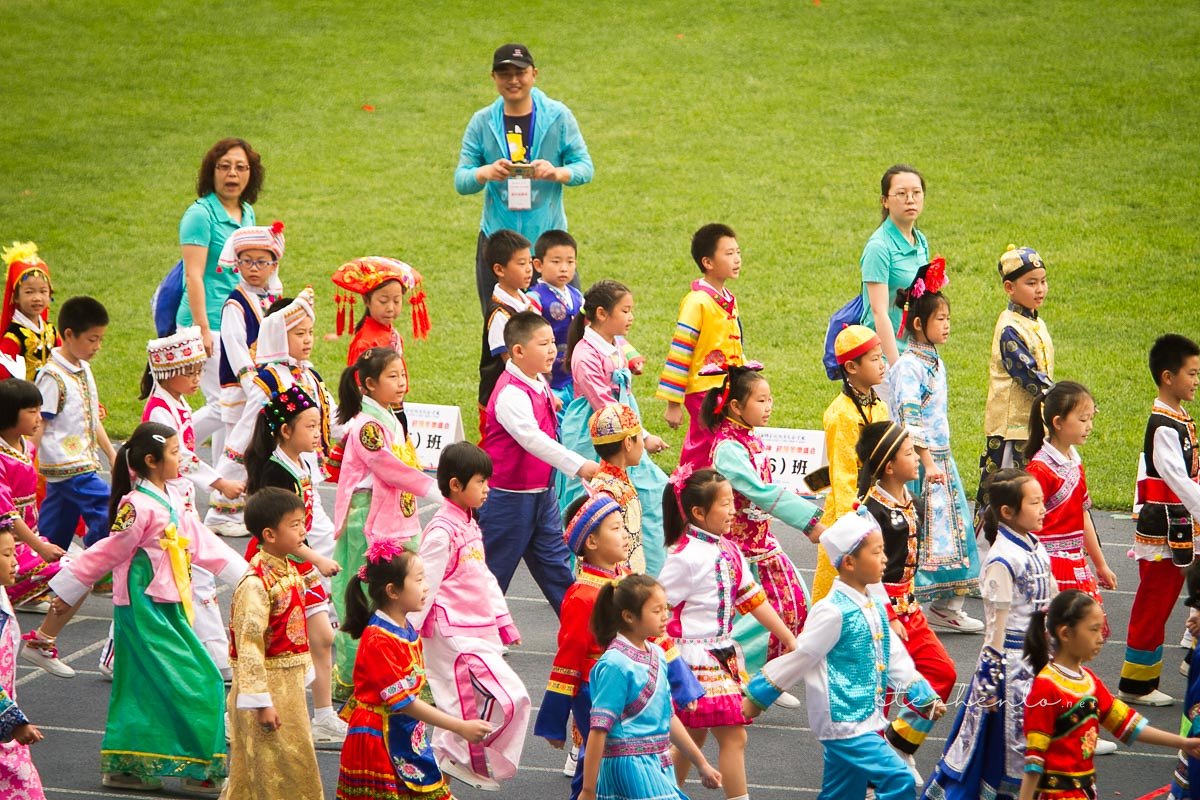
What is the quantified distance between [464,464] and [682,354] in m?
2.82

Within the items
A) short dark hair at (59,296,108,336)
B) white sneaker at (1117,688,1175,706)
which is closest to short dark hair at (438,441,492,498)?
short dark hair at (59,296,108,336)

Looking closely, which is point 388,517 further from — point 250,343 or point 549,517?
point 250,343

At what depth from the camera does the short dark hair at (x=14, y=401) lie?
846cm

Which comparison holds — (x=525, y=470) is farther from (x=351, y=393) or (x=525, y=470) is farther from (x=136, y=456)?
(x=136, y=456)

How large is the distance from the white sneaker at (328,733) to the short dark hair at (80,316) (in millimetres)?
2921

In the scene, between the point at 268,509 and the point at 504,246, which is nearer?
the point at 268,509

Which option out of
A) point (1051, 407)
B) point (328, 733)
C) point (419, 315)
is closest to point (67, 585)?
point (328, 733)

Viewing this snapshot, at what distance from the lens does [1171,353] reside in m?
8.43

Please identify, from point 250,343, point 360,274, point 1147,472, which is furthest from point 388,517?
point 1147,472

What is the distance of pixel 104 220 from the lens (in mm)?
20625

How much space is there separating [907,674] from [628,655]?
1262mm

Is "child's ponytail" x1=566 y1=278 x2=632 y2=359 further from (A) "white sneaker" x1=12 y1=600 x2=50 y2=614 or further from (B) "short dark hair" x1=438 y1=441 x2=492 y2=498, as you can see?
(A) "white sneaker" x1=12 y1=600 x2=50 y2=614

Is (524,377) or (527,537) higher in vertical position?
(524,377)

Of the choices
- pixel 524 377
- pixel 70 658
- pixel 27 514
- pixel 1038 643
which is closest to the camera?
pixel 1038 643
